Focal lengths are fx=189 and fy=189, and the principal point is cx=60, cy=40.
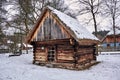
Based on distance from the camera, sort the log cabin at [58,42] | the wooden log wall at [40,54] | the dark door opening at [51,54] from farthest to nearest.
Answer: the wooden log wall at [40,54] → the dark door opening at [51,54] → the log cabin at [58,42]

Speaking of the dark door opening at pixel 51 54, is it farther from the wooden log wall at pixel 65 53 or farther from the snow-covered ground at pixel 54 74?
the snow-covered ground at pixel 54 74

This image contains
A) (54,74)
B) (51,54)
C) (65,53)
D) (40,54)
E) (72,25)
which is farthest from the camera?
(40,54)

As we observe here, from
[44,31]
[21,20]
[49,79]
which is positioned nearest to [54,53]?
[44,31]

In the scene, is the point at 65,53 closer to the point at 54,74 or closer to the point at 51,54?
the point at 51,54

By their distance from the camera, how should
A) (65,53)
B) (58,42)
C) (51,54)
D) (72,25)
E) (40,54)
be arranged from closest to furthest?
1. (65,53)
2. (58,42)
3. (72,25)
4. (51,54)
5. (40,54)

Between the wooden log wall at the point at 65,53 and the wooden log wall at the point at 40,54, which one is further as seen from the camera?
the wooden log wall at the point at 40,54

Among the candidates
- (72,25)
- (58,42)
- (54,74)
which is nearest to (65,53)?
(58,42)

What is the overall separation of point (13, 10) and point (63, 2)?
11490mm

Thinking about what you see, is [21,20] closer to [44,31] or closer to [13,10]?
[13,10]

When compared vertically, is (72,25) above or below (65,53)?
above

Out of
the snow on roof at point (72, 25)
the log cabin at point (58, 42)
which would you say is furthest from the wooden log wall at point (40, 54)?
the snow on roof at point (72, 25)

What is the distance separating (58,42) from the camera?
58.0 ft

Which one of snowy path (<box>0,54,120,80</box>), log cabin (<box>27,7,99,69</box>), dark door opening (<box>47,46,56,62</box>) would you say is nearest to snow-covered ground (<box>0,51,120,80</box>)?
snowy path (<box>0,54,120,80</box>)

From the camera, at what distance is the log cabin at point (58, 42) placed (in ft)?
54.1
